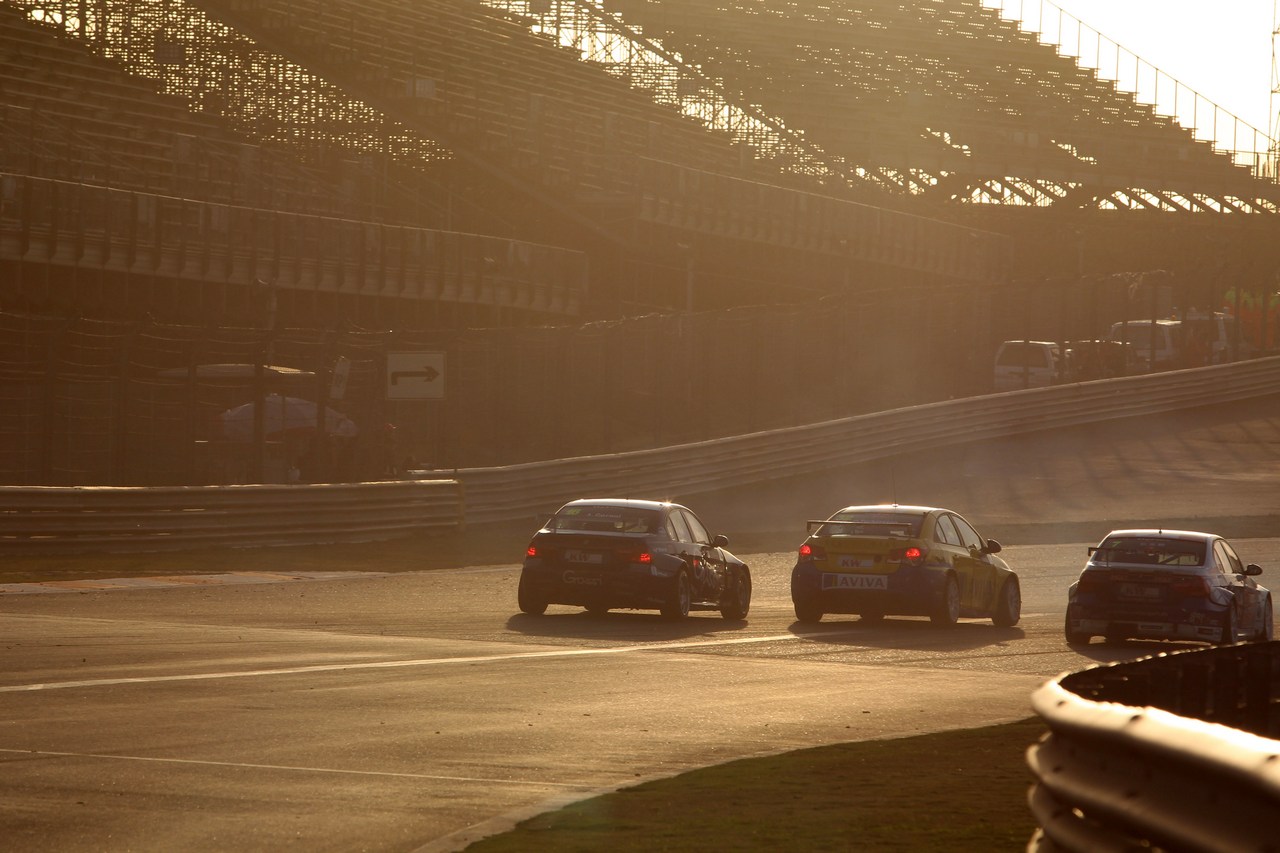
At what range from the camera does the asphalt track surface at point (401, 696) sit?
8.29 metres

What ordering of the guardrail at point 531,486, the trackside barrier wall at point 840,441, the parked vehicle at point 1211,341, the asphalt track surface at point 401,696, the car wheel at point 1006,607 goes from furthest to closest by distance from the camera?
the parked vehicle at point 1211,341 < the trackside barrier wall at point 840,441 < the guardrail at point 531,486 < the car wheel at point 1006,607 < the asphalt track surface at point 401,696

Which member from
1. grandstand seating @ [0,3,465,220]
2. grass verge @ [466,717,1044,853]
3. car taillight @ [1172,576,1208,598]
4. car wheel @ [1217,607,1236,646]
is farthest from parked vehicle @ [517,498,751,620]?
grandstand seating @ [0,3,465,220]

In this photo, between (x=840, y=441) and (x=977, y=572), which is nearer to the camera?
(x=977, y=572)

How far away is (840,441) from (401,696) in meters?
30.8

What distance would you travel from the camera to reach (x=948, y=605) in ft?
67.9

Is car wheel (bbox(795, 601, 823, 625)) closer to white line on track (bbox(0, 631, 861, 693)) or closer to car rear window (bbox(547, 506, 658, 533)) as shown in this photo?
white line on track (bbox(0, 631, 861, 693))

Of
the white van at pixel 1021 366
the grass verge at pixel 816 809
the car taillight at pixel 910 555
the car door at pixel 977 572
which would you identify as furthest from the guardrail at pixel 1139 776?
the white van at pixel 1021 366

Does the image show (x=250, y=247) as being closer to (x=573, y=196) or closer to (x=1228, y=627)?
(x=573, y=196)

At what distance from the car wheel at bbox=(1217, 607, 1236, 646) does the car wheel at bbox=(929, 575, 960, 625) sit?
9.61ft

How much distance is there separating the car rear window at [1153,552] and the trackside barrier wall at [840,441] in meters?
14.5

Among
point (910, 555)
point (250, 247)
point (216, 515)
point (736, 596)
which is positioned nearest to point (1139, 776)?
point (910, 555)

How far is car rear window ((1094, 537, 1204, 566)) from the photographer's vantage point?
2003 centimetres

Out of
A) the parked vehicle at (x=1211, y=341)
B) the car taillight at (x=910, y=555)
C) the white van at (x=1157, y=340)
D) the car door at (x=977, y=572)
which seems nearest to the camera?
the car taillight at (x=910, y=555)

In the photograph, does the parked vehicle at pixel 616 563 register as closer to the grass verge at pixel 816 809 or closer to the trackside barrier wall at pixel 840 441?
the grass verge at pixel 816 809
